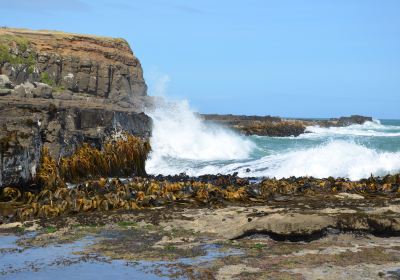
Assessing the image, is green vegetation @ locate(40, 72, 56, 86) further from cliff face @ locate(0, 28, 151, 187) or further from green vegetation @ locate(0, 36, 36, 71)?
green vegetation @ locate(0, 36, 36, 71)

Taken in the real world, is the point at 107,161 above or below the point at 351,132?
below

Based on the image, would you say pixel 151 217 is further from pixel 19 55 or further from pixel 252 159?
pixel 19 55

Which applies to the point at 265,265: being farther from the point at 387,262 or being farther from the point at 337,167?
the point at 337,167

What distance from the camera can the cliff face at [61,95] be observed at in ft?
49.5

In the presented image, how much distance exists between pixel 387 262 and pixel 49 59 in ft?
187

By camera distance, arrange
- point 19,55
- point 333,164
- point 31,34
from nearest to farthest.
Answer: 1. point 333,164
2. point 19,55
3. point 31,34

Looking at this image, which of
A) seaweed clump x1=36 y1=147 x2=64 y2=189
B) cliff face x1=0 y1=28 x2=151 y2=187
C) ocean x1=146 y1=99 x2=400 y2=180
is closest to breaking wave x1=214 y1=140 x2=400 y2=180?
ocean x1=146 y1=99 x2=400 y2=180

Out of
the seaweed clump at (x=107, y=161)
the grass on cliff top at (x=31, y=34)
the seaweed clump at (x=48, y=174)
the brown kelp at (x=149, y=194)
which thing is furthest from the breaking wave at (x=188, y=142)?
the grass on cliff top at (x=31, y=34)

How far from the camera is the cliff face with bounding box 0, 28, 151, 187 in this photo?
49.5 feet

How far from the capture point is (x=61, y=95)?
127 feet

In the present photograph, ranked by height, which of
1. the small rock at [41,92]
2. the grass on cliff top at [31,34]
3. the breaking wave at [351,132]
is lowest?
the breaking wave at [351,132]

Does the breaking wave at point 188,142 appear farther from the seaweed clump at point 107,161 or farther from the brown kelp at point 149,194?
the brown kelp at point 149,194

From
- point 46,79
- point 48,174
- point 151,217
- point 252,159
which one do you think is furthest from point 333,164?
point 46,79

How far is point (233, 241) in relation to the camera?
29.5ft
